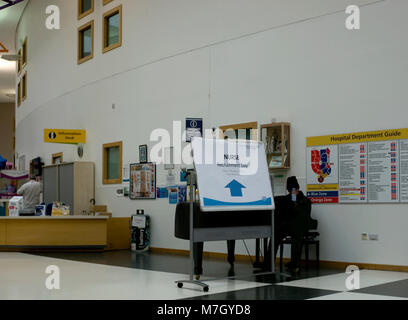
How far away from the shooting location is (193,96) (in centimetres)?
1020

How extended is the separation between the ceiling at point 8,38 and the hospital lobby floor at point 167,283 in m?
12.9

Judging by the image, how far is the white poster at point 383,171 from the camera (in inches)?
292

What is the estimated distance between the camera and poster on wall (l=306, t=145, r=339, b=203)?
8016 mm

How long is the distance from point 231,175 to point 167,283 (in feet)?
4.58

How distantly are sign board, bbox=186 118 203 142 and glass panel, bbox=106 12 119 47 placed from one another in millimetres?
3862

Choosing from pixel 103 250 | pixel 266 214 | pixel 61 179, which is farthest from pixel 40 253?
pixel 266 214

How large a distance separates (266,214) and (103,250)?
4.75m

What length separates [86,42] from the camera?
14055 millimetres

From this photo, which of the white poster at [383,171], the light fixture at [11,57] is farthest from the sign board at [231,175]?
the light fixture at [11,57]

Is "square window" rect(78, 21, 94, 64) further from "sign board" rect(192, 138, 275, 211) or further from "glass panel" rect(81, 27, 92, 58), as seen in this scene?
"sign board" rect(192, 138, 275, 211)

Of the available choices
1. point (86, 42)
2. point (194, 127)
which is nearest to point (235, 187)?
point (194, 127)

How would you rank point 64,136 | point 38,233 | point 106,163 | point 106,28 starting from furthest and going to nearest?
point 64,136 < point 106,28 < point 106,163 < point 38,233

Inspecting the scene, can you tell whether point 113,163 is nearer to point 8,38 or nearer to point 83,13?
point 83,13
